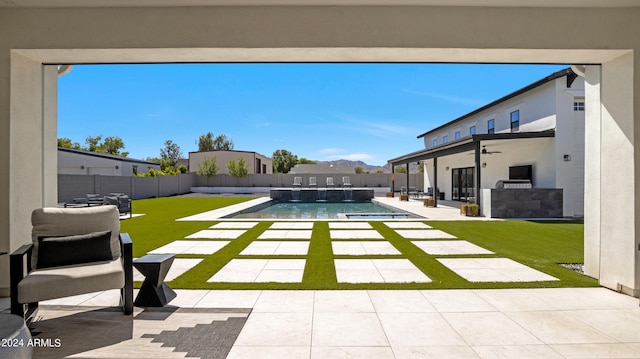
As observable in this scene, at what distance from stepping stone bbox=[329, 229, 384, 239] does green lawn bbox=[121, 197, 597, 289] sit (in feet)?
0.70

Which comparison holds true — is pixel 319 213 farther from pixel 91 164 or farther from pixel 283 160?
pixel 283 160

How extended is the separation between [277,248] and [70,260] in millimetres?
3383

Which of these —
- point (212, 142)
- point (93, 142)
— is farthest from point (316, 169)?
point (212, 142)

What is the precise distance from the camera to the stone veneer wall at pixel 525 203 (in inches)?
421

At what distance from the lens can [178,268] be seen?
4719 millimetres

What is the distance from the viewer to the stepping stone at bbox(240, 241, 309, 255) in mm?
5727

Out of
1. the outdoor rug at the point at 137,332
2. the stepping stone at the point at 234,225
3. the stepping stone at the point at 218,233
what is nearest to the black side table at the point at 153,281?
the outdoor rug at the point at 137,332

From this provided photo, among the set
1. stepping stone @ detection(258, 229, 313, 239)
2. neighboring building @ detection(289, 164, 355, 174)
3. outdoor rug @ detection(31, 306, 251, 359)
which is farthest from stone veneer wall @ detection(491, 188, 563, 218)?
neighboring building @ detection(289, 164, 355, 174)

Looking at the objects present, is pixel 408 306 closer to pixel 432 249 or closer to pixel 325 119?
pixel 432 249

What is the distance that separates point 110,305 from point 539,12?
5.67 metres

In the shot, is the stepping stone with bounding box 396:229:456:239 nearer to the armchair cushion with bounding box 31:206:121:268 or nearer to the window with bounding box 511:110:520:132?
the armchair cushion with bounding box 31:206:121:268

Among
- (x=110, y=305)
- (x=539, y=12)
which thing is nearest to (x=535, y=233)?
(x=539, y=12)

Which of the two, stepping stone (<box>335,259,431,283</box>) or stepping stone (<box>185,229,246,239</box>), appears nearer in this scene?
stepping stone (<box>335,259,431,283</box>)

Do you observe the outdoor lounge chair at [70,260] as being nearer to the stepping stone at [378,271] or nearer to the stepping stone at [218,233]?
the stepping stone at [378,271]
